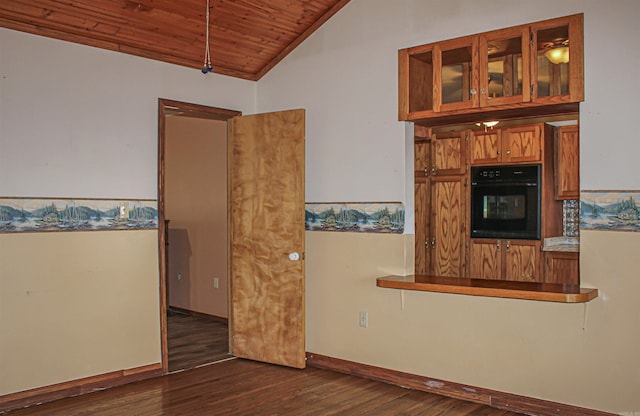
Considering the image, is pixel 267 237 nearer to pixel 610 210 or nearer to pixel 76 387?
pixel 76 387

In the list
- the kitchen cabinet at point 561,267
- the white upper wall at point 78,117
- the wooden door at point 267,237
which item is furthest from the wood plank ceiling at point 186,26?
the kitchen cabinet at point 561,267

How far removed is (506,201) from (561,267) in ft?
2.73

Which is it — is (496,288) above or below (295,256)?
below

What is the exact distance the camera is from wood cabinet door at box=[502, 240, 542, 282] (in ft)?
19.4

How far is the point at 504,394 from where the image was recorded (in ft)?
12.8

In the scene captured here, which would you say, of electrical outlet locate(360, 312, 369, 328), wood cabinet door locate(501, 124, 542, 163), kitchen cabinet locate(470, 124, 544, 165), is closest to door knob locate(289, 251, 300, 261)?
electrical outlet locate(360, 312, 369, 328)

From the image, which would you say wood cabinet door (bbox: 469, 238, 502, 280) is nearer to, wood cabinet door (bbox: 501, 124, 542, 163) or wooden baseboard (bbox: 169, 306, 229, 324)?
wood cabinet door (bbox: 501, 124, 542, 163)

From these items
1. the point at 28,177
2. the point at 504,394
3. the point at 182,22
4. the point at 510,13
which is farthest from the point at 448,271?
the point at 28,177

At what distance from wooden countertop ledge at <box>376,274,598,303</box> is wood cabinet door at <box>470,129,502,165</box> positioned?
2244 mm

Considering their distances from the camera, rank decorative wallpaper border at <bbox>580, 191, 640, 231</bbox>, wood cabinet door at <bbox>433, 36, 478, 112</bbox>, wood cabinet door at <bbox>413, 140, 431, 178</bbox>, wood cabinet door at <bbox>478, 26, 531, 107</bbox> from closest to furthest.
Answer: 1. decorative wallpaper border at <bbox>580, 191, 640, 231</bbox>
2. wood cabinet door at <bbox>478, 26, 531, 107</bbox>
3. wood cabinet door at <bbox>433, 36, 478, 112</bbox>
4. wood cabinet door at <bbox>413, 140, 431, 178</bbox>

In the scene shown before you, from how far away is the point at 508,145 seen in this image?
618 cm

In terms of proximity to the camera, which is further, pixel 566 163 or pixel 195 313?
pixel 195 313

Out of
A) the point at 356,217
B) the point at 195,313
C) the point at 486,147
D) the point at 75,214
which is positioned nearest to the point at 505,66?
the point at 356,217

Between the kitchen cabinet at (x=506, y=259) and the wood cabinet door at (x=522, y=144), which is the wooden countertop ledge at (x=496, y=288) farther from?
the wood cabinet door at (x=522, y=144)
